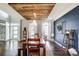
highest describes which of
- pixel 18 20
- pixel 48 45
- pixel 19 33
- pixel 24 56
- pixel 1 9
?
pixel 1 9

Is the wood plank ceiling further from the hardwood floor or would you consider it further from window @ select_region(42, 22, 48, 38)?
the hardwood floor

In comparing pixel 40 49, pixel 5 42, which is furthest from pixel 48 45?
pixel 5 42

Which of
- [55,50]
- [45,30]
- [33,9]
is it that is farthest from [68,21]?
[33,9]

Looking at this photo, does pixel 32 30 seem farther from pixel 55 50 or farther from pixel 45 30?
pixel 55 50

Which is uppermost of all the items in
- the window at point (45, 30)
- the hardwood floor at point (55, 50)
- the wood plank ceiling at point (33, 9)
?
the wood plank ceiling at point (33, 9)

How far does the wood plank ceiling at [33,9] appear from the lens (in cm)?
366

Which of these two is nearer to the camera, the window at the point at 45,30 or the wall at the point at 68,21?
the wall at the point at 68,21

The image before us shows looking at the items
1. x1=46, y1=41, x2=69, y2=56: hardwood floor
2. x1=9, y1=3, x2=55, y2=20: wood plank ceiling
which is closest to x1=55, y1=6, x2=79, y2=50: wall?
x1=46, y1=41, x2=69, y2=56: hardwood floor

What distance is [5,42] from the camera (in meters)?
3.70

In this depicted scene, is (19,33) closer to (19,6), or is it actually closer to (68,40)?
(19,6)

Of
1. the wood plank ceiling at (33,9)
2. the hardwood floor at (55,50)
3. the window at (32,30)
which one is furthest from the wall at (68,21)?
the window at (32,30)

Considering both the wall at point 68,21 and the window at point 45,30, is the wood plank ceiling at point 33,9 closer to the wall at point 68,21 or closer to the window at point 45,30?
the window at point 45,30

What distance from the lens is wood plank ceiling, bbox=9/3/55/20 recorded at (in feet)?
12.0

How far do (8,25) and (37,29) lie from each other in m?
0.65
